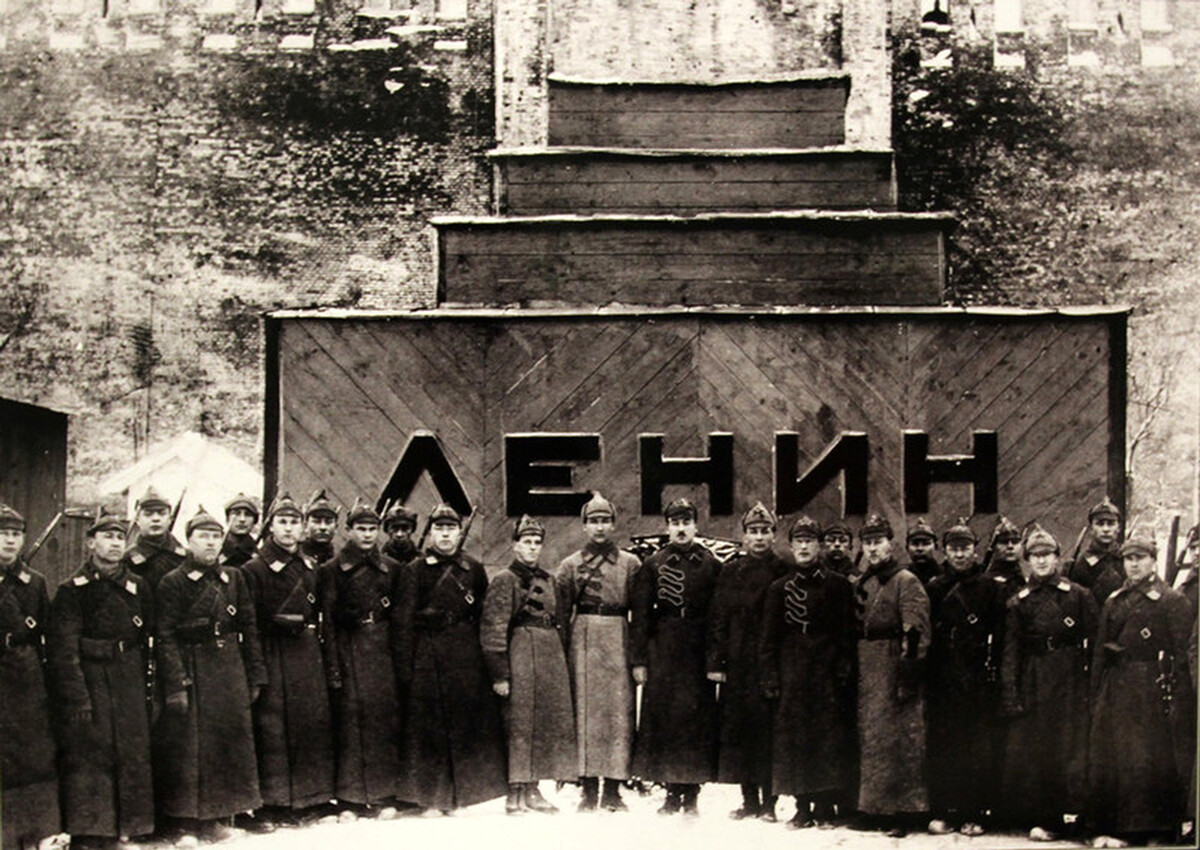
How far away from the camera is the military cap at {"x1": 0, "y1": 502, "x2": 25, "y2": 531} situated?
5.77 meters

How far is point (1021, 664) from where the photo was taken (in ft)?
18.8

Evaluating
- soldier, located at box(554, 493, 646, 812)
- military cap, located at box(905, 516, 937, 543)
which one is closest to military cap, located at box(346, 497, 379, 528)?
soldier, located at box(554, 493, 646, 812)

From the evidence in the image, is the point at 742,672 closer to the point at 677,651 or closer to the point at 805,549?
the point at 677,651

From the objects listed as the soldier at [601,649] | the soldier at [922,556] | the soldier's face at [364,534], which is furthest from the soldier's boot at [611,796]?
the soldier at [922,556]

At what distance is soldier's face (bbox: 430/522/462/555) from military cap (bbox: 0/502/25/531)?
158 centimetres

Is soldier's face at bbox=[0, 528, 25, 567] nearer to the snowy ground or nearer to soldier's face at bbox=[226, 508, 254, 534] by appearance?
soldier's face at bbox=[226, 508, 254, 534]

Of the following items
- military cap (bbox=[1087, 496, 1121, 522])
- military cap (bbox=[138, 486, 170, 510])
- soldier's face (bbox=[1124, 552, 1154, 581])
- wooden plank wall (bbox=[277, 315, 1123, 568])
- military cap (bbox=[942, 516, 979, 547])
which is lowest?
soldier's face (bbox=[1124, 552, 1154, 581])

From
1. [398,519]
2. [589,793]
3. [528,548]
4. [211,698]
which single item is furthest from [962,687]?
[211,698]

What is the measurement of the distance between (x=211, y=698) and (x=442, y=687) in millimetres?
854

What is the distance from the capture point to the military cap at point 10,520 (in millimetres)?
5766

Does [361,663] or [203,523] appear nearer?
[203,523]

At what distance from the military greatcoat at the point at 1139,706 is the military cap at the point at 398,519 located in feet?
8.81

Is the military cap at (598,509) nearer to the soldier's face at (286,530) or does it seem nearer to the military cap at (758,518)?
the military cap at (758,518)

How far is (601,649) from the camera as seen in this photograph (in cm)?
586
